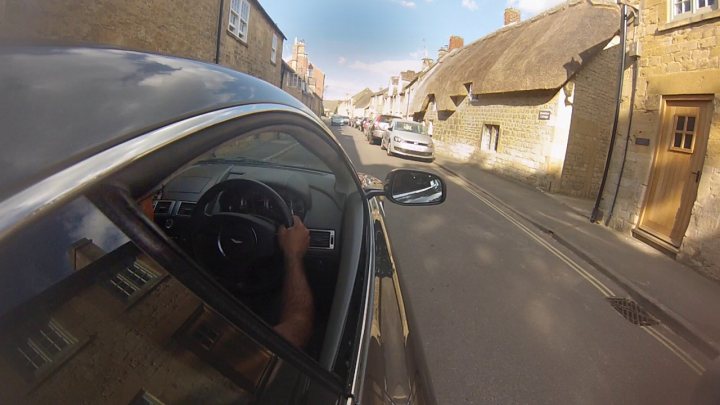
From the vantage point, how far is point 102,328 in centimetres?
62

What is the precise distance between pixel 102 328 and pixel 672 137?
8.68m

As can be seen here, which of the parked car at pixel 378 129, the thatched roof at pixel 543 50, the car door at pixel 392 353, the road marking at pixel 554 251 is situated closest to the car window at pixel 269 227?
the car door at pixel 392 353

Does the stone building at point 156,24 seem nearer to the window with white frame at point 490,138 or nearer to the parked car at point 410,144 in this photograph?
the parked car at point 410,144

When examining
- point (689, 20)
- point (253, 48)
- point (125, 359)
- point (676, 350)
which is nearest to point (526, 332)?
point (676, 350)

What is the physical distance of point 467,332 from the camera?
10.8 ft

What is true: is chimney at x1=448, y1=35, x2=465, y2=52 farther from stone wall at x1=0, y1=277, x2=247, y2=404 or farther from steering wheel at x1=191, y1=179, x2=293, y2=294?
stone wall at x1=0, y1=277, x2=247, y2=404

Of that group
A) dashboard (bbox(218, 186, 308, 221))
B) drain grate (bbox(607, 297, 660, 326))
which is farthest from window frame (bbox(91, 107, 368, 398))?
drain grate (bbox(607, 297, 660, 326))

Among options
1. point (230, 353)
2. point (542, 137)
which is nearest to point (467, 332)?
point (230, 353)

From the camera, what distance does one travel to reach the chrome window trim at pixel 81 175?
44 cm

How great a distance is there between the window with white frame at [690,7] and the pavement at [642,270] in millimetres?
4079

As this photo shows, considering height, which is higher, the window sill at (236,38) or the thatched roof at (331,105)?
the thatched roof at (331,105)

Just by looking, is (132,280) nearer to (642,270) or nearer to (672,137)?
(642,270)

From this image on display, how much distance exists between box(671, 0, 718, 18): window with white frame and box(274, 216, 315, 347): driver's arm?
8.05m

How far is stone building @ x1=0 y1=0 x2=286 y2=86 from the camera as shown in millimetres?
5661
